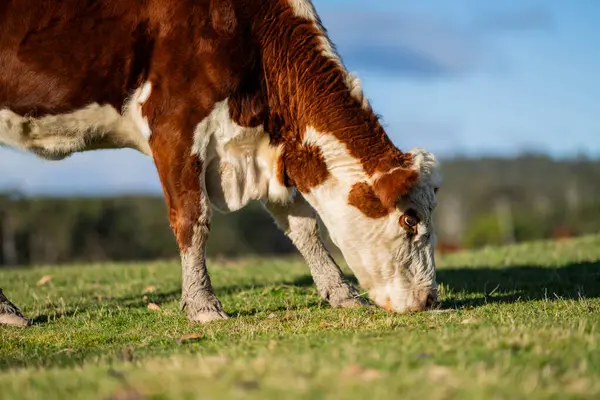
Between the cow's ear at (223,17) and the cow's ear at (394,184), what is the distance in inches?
84.6

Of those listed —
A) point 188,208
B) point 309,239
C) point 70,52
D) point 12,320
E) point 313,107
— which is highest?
point 70,52

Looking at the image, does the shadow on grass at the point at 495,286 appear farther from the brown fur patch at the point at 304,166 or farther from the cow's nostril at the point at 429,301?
the brown fur patch at the point at 304,166

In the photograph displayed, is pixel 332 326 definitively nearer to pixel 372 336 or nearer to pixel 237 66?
pixel 372 336

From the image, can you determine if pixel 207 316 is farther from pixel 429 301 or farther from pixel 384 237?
pixel 429 301

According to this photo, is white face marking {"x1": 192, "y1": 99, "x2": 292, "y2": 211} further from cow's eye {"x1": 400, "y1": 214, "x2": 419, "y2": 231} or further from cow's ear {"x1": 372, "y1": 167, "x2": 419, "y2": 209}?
cow's eye {"x1": 400, "y1": 214, "x2": 419, "y2": 231}

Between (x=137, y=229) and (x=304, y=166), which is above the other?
(x=304, y=166)

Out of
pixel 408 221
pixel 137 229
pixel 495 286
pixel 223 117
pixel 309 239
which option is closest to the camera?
pixel 408 221

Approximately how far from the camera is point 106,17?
842 cm

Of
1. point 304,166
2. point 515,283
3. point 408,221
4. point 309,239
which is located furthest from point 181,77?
point 515,283

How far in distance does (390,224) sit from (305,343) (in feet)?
8.27

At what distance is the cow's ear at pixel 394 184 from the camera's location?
26.3 feet

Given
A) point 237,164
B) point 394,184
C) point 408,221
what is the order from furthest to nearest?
point 237,164 → point 408,221 → point 394,184

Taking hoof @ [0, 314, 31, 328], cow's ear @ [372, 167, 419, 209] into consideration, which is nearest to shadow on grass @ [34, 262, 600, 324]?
hoof @ [0, 314, 31, 328]

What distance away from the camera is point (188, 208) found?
8398mm
